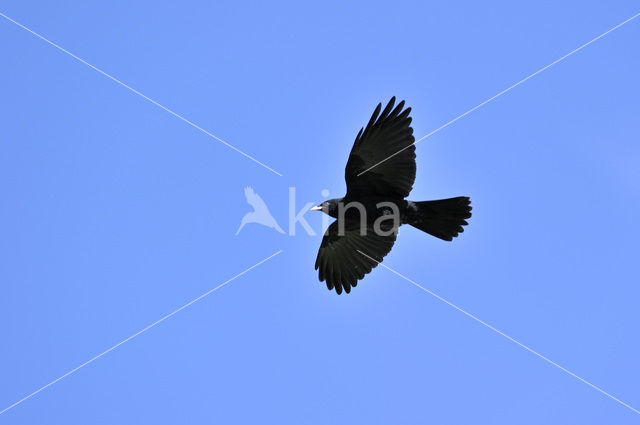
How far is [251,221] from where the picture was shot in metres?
12.0

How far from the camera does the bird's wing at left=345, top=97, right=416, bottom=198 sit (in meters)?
10.5

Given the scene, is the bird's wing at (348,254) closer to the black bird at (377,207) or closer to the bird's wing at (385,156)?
the black bird at (377,207)

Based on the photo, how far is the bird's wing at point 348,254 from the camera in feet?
37.7

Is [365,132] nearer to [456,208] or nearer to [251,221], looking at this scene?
[456,208]

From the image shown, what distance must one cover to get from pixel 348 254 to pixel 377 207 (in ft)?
3.61

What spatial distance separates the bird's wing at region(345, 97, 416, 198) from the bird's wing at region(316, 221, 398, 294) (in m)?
0.73

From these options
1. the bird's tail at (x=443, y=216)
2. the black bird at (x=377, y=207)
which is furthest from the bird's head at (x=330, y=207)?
the bird's tail at (x=443, y=216)

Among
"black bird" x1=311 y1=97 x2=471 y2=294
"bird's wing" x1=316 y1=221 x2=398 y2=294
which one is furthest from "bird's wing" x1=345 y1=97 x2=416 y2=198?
"bird's wing" x1=316 y1=221 x2=398 y2=294

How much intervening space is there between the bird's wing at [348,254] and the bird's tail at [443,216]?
0.54 m

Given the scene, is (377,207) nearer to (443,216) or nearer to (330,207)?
(330,207)

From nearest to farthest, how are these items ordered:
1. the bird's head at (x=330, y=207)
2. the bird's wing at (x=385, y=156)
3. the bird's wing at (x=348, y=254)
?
the bird's wing at (x=385, y=156) < the bird's head at (x=330, y=207) < the bird's wing at (x=348, y=254)

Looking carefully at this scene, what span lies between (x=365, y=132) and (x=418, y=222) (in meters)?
1.52

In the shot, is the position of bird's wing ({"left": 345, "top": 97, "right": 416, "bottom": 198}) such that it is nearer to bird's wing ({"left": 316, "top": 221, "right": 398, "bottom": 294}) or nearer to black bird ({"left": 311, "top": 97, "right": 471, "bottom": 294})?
black bird ({"left": 311, "top": 97, "right": 471, "bottom": 294})

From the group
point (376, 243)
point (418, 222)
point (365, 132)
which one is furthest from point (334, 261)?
point (365, 132)
